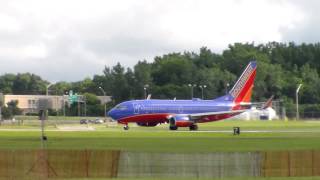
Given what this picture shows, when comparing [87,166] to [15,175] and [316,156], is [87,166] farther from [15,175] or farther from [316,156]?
[316,156]

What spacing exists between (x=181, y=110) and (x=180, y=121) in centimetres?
410

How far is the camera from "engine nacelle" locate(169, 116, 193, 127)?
4166 inches

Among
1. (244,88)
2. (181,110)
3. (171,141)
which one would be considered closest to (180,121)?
(181,110)

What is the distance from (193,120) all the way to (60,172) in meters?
69.6

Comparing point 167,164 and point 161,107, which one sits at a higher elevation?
point 161,107

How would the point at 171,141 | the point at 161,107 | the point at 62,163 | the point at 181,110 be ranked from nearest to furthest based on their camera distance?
1. the point at 62,163
2. the point at 171,141
3. the point at 161,107
4. the point at 181,110

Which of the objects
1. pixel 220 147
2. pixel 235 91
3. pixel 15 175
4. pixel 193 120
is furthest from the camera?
pixel 235 91

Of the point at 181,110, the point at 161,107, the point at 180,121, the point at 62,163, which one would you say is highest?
the point at 161,107

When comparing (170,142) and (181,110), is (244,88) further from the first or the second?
(170,142)

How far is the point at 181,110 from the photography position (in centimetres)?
10988

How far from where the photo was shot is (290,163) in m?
40.7

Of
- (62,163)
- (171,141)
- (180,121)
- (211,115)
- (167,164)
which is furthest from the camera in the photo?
(211,115)

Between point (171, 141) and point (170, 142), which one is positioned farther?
point (171, 141)

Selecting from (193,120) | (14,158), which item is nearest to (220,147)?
(14,158)
